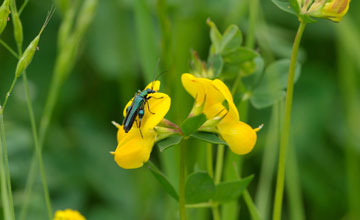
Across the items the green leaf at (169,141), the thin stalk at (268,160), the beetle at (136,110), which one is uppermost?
the beetle at (136,110)

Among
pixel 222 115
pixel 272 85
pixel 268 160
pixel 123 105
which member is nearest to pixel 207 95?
pixel 222 115

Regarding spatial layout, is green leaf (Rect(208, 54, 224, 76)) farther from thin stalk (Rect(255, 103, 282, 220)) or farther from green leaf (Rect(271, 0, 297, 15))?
thin stalk (Rect(255, 103, 282, 220))

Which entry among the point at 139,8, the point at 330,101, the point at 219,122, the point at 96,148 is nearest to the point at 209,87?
the point at 219,122

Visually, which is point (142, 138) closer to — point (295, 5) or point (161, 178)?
point (161, 178)

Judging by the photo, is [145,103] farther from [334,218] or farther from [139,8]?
[334,218]

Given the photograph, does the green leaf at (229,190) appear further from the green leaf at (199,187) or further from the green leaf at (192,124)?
the green leaf at (192,124)

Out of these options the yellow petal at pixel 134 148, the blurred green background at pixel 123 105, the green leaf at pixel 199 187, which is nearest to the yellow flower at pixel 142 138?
the yellow petal at pixel 134 148

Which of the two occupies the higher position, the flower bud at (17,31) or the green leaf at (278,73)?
the flower bud at (17,31)
